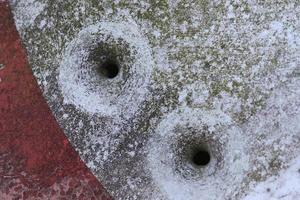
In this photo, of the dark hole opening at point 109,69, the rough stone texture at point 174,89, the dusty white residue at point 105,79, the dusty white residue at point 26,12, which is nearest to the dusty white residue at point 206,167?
the rough stone texture at point 174,89

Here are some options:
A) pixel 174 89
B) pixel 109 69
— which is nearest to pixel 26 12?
pixel 109 69

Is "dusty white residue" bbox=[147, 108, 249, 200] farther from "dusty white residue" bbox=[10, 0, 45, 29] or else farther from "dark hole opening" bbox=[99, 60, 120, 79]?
"dusty white residue" bbox=[10, 0, 45, 29]

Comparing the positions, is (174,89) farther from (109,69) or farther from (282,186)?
(282,186)

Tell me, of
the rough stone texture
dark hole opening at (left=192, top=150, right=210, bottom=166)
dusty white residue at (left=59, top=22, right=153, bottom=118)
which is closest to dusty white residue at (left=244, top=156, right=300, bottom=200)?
the rough stone texture

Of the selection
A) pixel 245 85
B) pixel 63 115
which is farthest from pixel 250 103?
pixel 63 115

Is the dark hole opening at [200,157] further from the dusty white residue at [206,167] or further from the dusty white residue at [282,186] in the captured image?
the dusty white residue at [282,186]

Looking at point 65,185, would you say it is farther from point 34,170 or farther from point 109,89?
point 109,89
